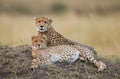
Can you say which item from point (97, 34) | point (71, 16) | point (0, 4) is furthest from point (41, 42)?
point (0, 4)

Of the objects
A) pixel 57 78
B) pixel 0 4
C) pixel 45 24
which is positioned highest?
pixel 0 4

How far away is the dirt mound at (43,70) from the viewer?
672 centimetres

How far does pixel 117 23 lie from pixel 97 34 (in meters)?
0.58

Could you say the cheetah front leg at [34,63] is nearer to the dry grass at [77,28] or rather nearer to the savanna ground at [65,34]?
the savanna ground at [65,34]

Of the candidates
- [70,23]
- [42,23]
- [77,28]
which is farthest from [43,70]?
[70,23]

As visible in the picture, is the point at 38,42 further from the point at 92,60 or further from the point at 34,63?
the point at 92,60

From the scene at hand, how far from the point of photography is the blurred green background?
1013 centimetres

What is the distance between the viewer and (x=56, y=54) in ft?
23.3

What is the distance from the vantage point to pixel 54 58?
7.06 m

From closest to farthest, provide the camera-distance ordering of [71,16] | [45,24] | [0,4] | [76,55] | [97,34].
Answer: [76,55]
[45,24]
[97,34]
[71,16]
[0,4]

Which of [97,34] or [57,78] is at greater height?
[97,34]

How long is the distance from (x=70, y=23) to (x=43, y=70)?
557 cm

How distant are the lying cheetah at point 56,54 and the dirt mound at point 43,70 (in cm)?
7

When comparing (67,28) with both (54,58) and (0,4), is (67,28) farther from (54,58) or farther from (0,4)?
(54,58)
